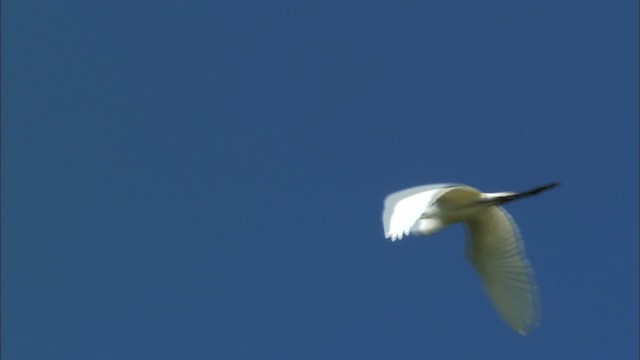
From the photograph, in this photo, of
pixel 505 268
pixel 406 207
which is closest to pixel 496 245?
pixel 505 268

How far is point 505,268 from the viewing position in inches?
416

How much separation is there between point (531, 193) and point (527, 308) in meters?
1.15

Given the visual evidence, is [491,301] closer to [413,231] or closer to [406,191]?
[413,231]

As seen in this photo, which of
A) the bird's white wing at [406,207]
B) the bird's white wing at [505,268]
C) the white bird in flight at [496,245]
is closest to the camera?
the bird's white wing at [406,207]

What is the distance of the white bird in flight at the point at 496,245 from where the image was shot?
970 centimetres

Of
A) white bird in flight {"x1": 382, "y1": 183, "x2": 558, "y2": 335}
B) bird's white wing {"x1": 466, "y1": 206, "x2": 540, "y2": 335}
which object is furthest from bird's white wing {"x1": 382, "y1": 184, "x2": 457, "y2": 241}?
bird's white wing {"x1": 466, "y1": 206, "x2": 540, "y2": 335}

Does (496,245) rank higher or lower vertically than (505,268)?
higher

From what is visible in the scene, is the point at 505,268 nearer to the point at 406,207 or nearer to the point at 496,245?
the point at 496,245

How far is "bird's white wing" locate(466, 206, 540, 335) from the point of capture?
10.3 metres

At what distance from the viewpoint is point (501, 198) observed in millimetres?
9750

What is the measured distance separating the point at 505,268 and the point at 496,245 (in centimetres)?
22

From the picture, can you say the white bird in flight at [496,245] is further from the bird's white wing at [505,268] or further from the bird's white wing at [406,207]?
the bird's white wing at [406,207]

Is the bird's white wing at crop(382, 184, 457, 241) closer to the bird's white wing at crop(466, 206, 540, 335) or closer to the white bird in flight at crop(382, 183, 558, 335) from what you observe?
the white bird in flight at crop(382, 183, 558, 335)

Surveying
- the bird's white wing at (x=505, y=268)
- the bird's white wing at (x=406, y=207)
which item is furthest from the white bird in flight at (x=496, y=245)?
the bird's white wing at (x=406, y=207)
